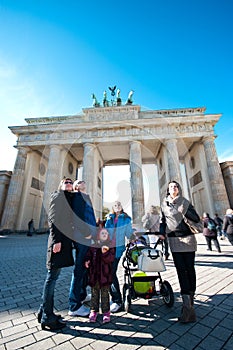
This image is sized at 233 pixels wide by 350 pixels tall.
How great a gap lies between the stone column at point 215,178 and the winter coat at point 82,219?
57.9 ft

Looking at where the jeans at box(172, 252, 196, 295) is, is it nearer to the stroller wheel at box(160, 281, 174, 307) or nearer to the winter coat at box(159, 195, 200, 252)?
the winter coat at box(159, 195, 200, 252)

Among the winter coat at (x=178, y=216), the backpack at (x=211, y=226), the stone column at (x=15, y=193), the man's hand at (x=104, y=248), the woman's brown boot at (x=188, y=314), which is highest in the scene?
the stone column at (x=15, y=193)

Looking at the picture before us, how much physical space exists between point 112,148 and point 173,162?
866cm

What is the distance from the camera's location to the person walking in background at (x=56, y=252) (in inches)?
84.2

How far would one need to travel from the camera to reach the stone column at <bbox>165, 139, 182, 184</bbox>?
1812cm

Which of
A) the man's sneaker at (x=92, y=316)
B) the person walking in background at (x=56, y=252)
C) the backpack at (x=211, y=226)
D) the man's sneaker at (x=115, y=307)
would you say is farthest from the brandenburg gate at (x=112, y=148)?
the person walking in background at (x=56, y=252)

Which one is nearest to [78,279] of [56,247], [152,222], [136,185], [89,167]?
[56,247]

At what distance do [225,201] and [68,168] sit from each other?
19880mm

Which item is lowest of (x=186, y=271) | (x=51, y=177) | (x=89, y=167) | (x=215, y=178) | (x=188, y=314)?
(x=188, y=314)

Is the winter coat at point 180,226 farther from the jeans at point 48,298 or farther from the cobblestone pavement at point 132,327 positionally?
the jeans at point 48,298

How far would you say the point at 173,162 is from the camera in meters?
18.5

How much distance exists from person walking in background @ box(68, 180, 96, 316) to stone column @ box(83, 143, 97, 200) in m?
15.9

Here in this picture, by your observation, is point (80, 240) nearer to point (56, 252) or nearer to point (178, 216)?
point (56, 252)

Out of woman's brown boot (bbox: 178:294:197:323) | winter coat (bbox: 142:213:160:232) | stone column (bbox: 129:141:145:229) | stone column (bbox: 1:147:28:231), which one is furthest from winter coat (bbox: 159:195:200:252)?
stone column (bbox: 1:147:28:231)
